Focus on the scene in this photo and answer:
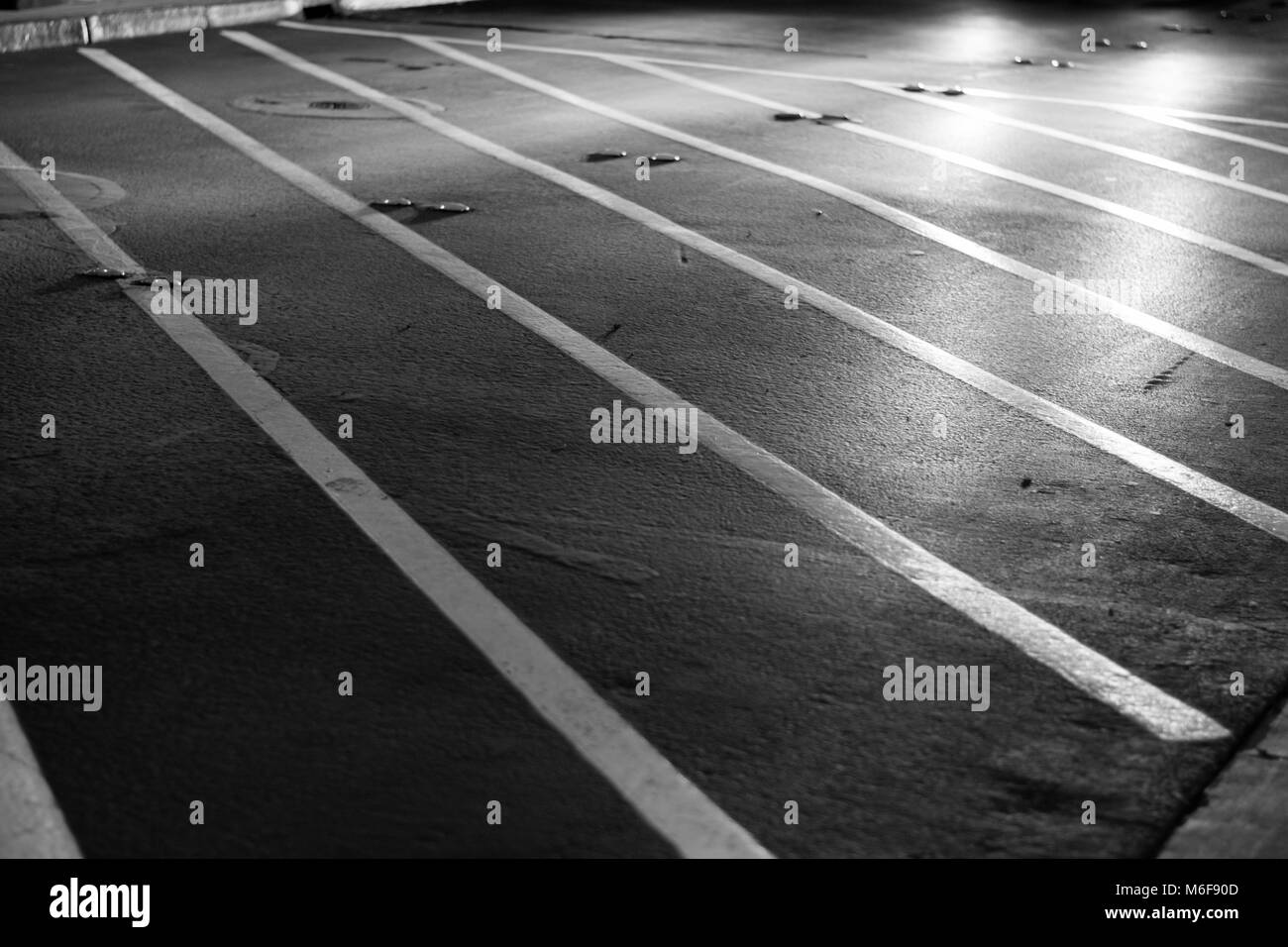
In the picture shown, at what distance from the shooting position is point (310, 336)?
6.74 m

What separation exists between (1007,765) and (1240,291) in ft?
16.0

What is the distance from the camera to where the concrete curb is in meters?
13.7

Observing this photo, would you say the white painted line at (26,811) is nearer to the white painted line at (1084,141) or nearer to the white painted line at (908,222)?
the white painted line at (908,222)

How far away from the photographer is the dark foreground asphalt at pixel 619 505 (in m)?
3.70

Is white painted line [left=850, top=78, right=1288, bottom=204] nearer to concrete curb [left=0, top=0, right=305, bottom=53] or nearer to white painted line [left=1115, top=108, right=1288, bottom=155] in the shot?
white painted line [left=1115, top=108, right=1288, bottom=155]

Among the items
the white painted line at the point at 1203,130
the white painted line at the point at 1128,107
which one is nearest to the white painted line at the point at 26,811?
the white painted line at the point at 1203,130

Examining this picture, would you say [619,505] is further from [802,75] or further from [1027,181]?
[802,75]

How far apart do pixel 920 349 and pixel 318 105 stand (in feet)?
20.9

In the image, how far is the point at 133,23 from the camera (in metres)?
14.5

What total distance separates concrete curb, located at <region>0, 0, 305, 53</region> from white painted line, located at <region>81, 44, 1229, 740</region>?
663 centimetres

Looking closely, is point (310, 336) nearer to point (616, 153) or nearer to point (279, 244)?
point (279, 244)

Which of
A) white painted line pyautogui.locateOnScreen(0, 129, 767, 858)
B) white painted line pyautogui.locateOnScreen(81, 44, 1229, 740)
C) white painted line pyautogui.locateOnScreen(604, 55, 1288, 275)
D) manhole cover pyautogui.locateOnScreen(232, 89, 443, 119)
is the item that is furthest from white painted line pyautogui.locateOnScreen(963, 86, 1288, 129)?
white painted line pyautogui.locateOnScreen(0, 129, 767, 858)
